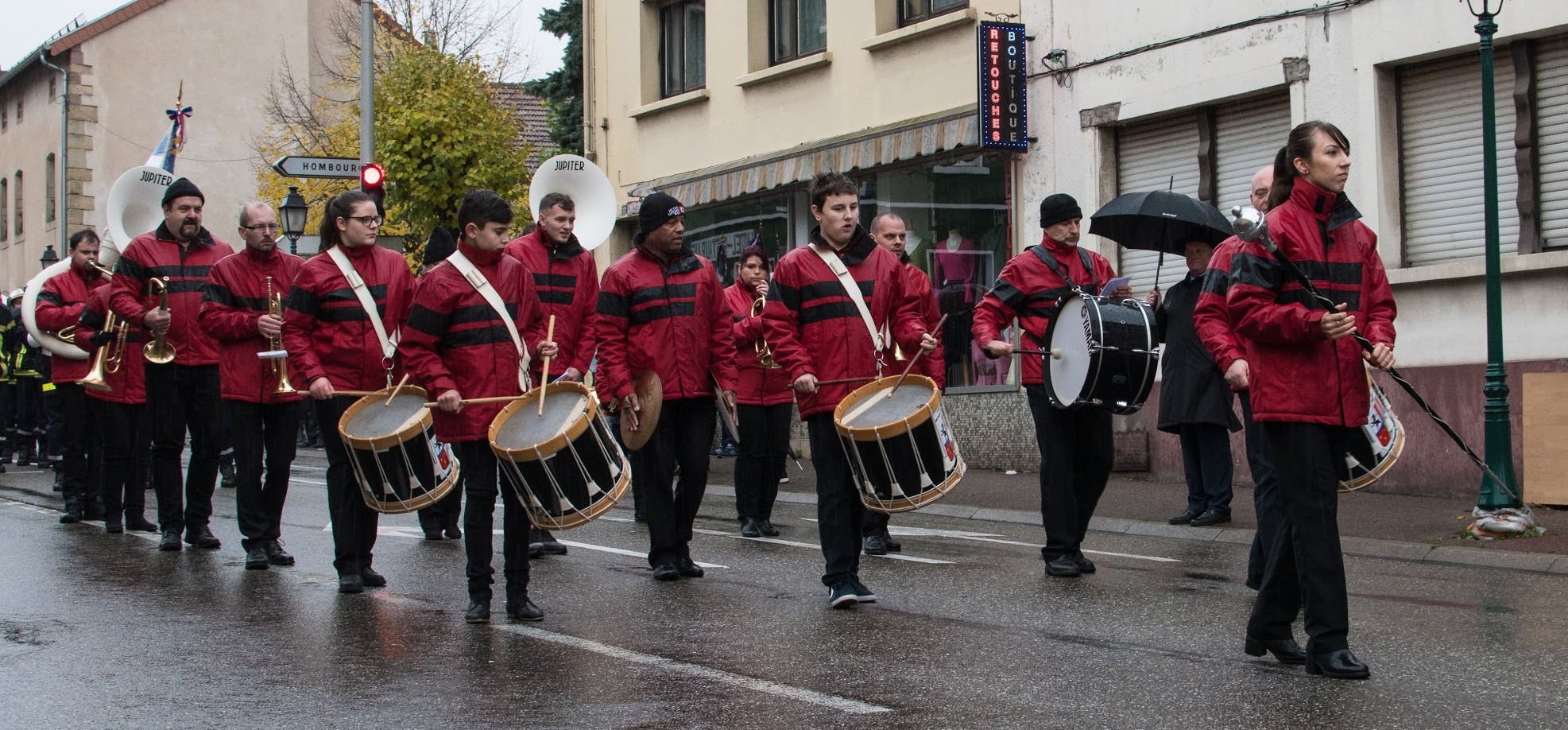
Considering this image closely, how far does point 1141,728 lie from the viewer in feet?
18.8

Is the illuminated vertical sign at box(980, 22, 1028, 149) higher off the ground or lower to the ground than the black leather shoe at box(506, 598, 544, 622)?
higher

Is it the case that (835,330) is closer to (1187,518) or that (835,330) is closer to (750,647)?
(750,647)

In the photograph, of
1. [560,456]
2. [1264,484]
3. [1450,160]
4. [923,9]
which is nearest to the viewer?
[560,456]

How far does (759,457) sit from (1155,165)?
723cm

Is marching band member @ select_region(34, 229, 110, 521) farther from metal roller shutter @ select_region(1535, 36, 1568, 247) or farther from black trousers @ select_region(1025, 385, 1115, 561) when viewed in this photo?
metal roller shutter @ select_region(1535, 36, 1568, 247)

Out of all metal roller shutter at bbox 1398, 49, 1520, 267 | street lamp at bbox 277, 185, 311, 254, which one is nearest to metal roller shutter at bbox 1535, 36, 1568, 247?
metal roller shutter at bbox 1398, 49, 1520, 267

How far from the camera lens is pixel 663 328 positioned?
31.3 ft

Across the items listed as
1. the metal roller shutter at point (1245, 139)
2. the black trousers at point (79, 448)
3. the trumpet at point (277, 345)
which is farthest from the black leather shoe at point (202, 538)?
the metal roller shutter at point (1245, 139)

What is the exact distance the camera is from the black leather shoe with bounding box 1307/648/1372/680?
21.4 ft

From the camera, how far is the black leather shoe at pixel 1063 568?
965 centimetres

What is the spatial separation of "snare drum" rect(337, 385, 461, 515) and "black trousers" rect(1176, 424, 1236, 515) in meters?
5.89

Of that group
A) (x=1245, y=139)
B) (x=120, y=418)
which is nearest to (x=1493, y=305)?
(x=1245, y=139)

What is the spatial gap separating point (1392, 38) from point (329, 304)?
9216mm

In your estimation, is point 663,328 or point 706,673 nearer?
point 706,673
